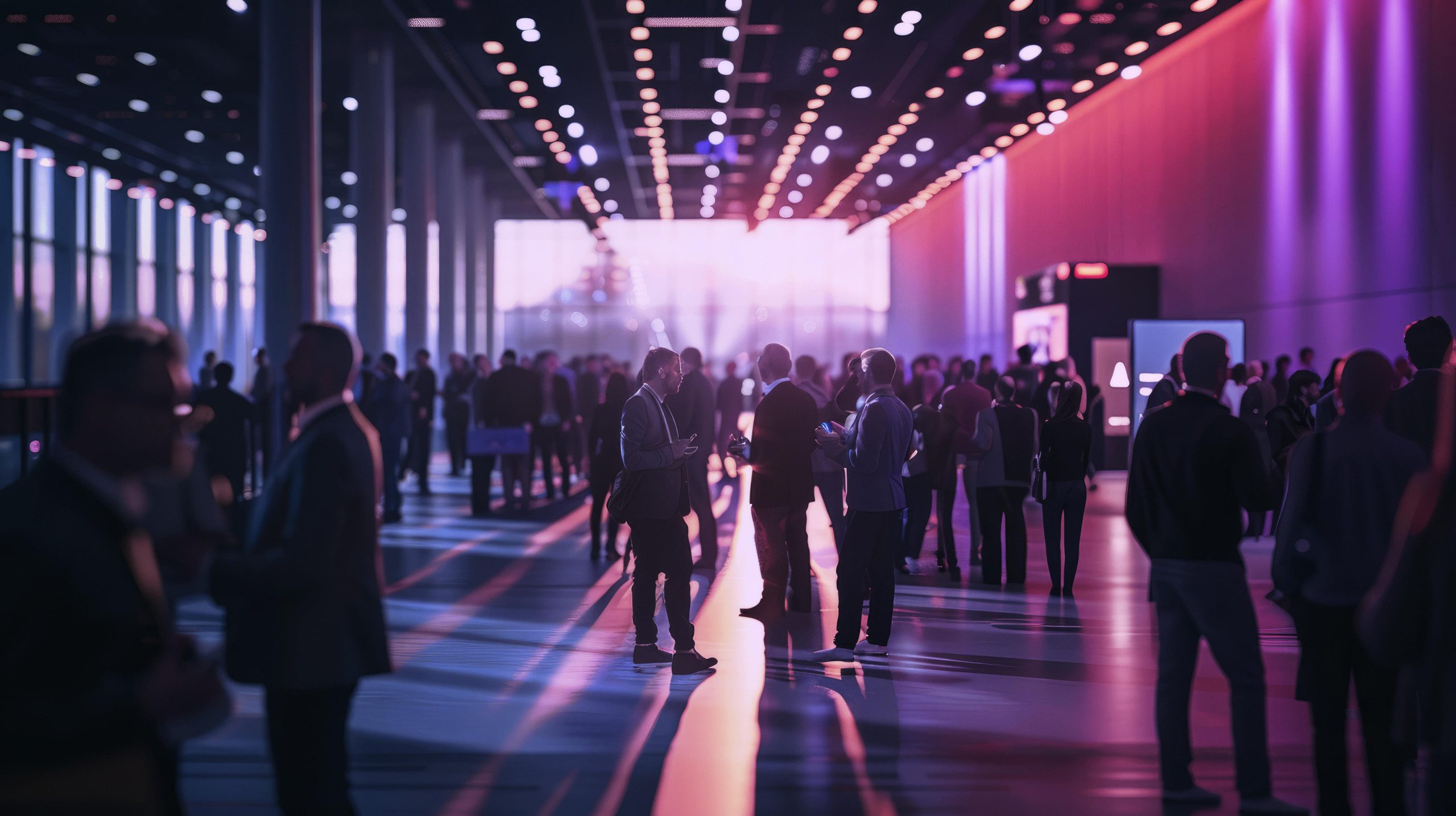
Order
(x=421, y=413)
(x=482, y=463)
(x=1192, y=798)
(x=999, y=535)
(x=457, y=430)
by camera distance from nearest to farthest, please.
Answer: (x=1192, y=798) < (x=999, y=535) < (x=482, y=463) < (x=421, y=413) < (x=457, y=430)

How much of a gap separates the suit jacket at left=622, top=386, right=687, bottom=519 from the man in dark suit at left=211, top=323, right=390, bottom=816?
3.57 meters

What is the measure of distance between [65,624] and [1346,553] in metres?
3.95

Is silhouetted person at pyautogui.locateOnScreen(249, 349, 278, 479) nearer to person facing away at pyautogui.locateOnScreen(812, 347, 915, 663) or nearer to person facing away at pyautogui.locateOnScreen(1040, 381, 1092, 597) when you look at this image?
person facing away at pyautogui.locateOnScreen(812, 347, 915, 663)

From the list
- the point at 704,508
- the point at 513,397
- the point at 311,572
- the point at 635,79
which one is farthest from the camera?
→ the point at 635,79

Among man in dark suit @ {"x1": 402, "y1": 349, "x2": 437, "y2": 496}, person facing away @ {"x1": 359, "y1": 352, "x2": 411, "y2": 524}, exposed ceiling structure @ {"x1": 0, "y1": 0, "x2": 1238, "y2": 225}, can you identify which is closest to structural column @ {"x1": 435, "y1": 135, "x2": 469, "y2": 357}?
exposed ceiling structure @ {"x1": 0, "y1": 0, "x2": 1238, "y2": 225}

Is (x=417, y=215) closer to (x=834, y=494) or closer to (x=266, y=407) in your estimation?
(x=266, y=407)

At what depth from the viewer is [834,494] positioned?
30.2 feet

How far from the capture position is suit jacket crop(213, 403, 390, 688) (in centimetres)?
287

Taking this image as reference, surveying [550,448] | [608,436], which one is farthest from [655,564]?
[550,448]

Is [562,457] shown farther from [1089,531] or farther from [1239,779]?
[1239,779]

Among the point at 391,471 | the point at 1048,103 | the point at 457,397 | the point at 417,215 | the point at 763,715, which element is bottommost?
the point at 763,715

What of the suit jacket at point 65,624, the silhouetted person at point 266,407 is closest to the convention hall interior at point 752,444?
the suit jacket at point 65,624

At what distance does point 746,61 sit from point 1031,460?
38.5 feet

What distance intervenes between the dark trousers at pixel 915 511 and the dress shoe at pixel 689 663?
162 inches
